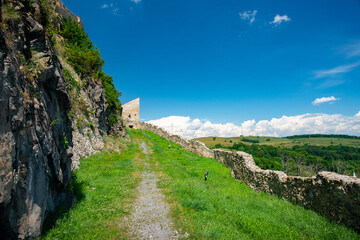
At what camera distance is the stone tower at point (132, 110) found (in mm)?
49250

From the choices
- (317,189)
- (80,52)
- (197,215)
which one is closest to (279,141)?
(317,189)

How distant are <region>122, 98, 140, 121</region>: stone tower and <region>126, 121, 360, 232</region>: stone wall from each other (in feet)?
134

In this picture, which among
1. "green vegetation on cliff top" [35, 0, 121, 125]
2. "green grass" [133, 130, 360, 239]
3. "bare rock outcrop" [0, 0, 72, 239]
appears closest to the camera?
"bare rock outcrop" [0, 0, 72, 239]

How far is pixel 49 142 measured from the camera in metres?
4.77

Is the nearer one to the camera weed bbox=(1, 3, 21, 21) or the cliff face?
the cliff face

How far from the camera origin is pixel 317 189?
7.06 metres

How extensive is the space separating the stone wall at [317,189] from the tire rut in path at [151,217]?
19.0 feet

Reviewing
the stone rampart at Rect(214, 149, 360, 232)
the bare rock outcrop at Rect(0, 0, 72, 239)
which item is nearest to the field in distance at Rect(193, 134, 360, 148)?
the stone rampart at Rect(214, 149, 360, 232)

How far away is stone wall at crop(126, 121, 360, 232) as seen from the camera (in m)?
5.88

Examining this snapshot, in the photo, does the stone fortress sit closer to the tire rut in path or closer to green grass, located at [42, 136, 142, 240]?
the tire rut in path

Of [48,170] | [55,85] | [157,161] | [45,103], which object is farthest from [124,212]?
[157,161]

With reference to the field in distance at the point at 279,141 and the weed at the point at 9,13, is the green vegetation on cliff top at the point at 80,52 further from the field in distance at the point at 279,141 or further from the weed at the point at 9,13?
the field in distance at the point at 279,141

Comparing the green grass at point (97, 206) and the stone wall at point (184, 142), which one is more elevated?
the stone wall at point (184, 142)

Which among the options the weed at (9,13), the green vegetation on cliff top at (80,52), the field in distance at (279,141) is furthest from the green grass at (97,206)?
the field in distance at (279,141)
